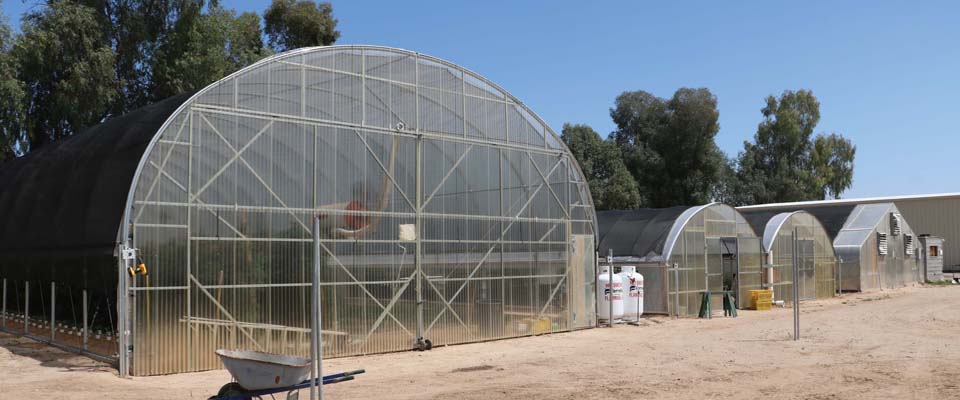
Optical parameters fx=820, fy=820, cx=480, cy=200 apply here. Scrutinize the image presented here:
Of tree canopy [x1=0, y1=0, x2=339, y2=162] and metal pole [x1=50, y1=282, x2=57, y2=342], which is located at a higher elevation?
tree canopy [x1=0, y1=0, x2=339, y2=162]

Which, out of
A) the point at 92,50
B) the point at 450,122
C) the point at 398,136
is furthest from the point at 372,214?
the point at 92,50

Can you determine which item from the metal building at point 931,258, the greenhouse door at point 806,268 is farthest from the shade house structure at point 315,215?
the metal building at point 931,258

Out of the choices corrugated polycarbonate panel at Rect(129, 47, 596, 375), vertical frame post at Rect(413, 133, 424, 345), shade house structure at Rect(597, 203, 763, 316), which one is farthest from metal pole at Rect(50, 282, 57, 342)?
shade house structure at Rect(597, 203, 763, 316)

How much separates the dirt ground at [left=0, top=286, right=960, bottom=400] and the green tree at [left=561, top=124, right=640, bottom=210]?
37.0 m

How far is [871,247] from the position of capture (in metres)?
43.7

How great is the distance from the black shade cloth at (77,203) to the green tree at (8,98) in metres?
10.1

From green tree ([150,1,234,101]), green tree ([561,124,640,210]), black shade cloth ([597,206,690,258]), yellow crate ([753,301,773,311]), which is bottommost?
yellow crate ([753,301,773,311])

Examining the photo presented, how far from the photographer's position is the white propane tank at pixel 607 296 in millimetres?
25688

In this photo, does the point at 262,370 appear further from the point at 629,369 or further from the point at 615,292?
the point at 615,292

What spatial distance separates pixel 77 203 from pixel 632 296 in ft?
54.1

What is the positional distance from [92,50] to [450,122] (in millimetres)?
21046

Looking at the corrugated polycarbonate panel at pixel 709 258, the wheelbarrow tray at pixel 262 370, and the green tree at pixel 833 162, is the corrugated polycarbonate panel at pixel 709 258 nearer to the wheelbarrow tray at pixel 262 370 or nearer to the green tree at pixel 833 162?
the wheelbarrow tray at pixel 262 370

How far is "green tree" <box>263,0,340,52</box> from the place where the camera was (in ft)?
150

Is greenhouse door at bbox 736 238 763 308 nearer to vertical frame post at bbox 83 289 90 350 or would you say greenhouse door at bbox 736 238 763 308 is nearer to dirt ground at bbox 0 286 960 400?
dirt ground at bbox 0 286 960 400
